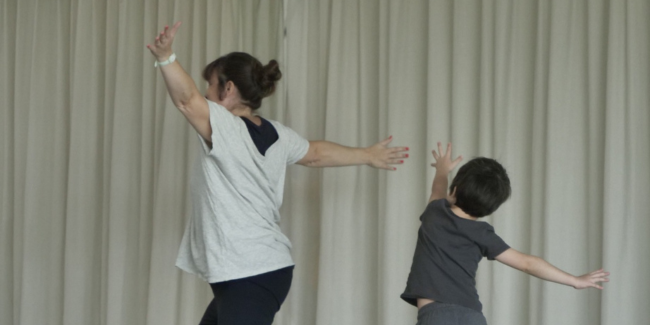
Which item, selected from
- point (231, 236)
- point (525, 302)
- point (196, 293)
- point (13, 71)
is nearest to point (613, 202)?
point (525, 302)

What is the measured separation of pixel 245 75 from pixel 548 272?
1104 mm

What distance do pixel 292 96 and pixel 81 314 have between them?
1.52m

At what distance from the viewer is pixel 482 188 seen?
2.05 meters

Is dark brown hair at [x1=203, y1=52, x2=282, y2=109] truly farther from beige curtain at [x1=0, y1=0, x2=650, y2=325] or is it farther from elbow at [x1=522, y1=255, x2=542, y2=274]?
elbow at [x1=522, y1=255, x2=542, y2=274]

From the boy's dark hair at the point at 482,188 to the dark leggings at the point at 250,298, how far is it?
615 millimetres

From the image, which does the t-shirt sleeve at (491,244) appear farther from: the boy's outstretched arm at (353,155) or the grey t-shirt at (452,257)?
the boy's outstretched arm at (353,155)

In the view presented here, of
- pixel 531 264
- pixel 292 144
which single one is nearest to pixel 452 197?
pixel 531 264

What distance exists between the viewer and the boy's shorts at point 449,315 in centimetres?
202

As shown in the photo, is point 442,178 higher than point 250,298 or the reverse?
higher

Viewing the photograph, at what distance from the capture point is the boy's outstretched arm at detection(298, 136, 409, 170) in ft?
8.32

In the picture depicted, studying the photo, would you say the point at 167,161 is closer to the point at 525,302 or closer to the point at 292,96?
the point at 292,96

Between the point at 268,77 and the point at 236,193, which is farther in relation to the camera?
the point at 268,77

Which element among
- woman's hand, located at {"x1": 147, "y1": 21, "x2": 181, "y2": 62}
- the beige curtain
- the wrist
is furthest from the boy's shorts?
woman's hand, located at {"x1": 147, "y1": 21, "x2": 181, "y2": 62}

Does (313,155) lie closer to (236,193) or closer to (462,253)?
(236,193)
